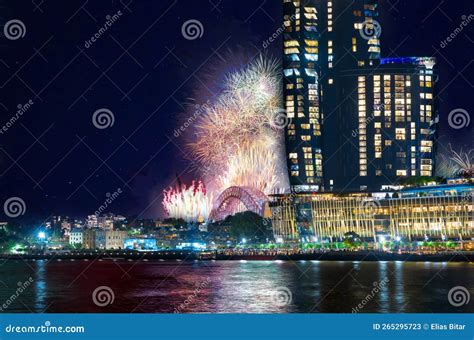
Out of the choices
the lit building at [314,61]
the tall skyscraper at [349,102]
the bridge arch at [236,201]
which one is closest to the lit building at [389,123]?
the tall skyscraper at [349,102]

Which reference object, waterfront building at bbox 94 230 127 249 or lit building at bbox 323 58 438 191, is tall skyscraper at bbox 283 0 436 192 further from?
waterfront building at bbox 94 230 127 249

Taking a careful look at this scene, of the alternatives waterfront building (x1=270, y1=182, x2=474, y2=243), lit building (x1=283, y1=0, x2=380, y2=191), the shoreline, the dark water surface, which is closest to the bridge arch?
waterfront building (x1=270, y1=182, x2=474, y2=243)

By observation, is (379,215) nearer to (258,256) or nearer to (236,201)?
(258,256)

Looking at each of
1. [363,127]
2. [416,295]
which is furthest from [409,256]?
[416,295]

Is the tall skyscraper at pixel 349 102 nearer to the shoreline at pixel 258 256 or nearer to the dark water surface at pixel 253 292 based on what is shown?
the shoreline at pixel 258 256

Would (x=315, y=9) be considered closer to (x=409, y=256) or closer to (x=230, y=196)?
(x=230, y=196)

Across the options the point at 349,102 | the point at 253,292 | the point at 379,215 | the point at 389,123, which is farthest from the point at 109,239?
the point at 253,292

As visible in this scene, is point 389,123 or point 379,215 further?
point 389,123
